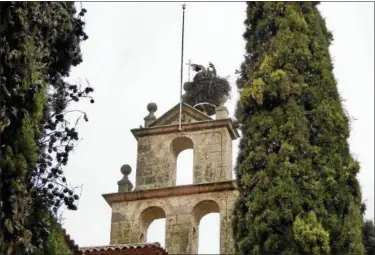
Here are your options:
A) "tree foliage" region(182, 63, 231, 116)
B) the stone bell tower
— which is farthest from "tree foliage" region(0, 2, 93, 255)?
"tree foliage" region(182, 63, 231, 116)

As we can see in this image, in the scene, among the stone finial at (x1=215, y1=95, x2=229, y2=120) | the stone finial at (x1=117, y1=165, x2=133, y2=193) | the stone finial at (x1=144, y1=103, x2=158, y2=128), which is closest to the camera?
the stone finial at (x1=117, y1=165, x2=133, y2=193)

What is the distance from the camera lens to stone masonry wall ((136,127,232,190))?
16.2 m

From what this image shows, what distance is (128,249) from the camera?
44.8ft

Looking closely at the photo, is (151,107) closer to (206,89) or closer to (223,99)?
(206,89)

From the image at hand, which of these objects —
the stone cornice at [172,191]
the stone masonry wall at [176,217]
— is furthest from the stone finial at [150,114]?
the stone masonry wall at [176,217]

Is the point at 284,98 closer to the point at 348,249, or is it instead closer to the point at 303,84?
the point at 303,84

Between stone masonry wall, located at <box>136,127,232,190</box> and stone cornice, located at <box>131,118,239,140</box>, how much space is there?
0.07 meters

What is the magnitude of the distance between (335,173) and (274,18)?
3406 mm

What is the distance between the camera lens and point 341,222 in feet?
37.8

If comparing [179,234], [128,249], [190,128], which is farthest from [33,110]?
[190,128]

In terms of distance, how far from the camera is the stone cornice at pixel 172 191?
15766 mm

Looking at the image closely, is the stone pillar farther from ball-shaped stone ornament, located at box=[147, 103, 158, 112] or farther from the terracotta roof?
ball-shaped stone ornament, located at box=[147, 103, 158, 112]

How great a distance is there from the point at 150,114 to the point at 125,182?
157 centimetres

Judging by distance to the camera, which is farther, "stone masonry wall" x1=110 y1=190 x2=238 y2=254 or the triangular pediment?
the triangular pediment
